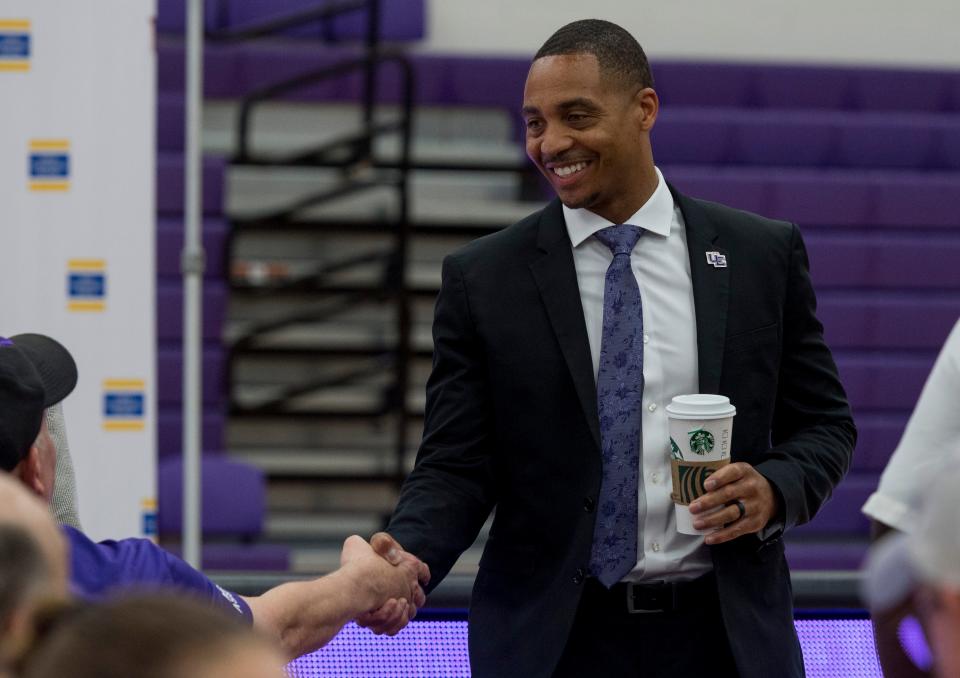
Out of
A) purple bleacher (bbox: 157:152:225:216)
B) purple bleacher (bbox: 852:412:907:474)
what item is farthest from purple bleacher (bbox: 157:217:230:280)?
purple bleacher (bbox: 852:412:907:474)

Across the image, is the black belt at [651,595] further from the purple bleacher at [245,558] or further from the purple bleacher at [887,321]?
the purple bleacher at [887,321]

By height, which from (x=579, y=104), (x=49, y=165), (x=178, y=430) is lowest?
(x=178, y=430)

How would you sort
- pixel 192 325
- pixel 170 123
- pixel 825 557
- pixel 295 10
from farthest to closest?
pixel 295 10 → pixel 170 123 → pixel 825 557 → pixel 192 325

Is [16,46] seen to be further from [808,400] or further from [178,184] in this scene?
[178,184]

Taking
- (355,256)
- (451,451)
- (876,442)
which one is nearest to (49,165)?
(451,451)

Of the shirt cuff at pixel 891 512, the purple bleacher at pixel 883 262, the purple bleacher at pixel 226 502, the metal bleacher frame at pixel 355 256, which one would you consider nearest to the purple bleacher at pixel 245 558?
the purple bleacher at pixel 226 502

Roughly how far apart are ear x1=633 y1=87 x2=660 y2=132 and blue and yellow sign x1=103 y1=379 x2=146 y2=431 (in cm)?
239

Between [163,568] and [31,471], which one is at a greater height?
[31,471]

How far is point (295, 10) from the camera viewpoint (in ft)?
28.3

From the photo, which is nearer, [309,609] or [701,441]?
[701,441]

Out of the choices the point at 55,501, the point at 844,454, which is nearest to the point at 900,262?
the point at 844,454

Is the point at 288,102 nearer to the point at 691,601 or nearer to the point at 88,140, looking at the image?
the point at 88,140

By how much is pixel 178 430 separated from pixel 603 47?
5.15 metres

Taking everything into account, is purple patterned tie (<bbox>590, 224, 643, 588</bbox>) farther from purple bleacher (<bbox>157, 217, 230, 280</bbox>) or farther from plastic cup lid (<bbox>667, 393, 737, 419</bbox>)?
purple bleacher (<bbox>157, 217, 230, 280</bbox>)
